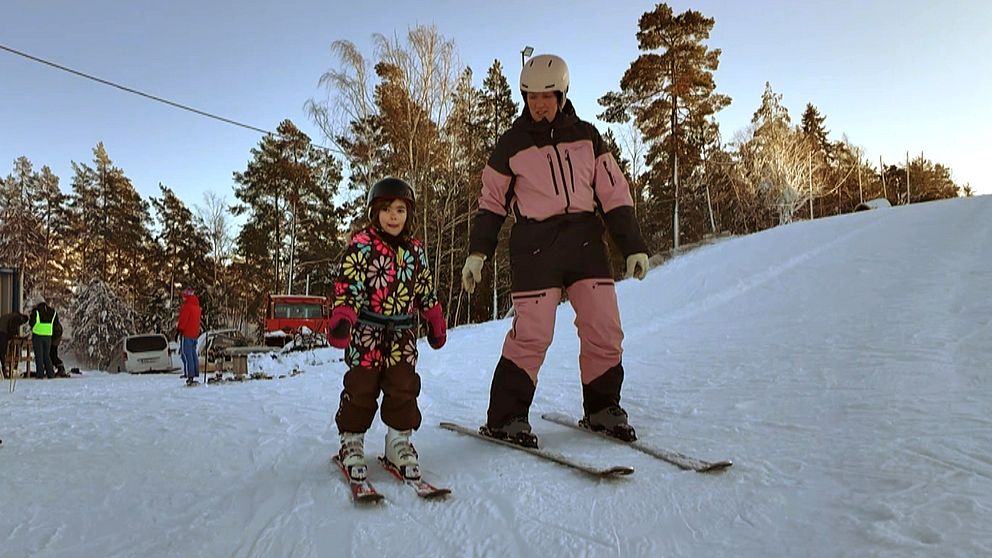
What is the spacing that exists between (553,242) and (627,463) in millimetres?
1257

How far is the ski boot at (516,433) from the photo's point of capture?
289 cm

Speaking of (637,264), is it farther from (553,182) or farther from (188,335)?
(188,335)

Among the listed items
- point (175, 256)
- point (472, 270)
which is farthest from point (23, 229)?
point (472, 270)

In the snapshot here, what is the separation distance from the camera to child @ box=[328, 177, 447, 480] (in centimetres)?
256

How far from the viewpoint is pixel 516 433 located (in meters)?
2.95

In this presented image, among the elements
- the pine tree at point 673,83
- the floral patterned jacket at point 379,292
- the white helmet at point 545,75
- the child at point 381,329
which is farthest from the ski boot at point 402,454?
the pine tree at point 673,83

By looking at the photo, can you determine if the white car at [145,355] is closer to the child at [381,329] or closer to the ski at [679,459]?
the child at [381,329]

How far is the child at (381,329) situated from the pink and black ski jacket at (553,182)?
2.37ft

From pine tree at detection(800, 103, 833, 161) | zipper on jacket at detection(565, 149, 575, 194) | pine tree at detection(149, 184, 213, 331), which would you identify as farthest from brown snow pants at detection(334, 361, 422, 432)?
pine tree at detection(800, 103, 833, 161)

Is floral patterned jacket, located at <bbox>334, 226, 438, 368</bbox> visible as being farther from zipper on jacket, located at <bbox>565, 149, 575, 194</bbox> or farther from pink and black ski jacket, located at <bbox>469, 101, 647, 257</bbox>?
zipper on jacket, located at <bbox>565, 149, 575, 194</bbox>

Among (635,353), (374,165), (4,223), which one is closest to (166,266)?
(4,223)

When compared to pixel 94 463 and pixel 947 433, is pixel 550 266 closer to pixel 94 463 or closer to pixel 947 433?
pixel 947 433

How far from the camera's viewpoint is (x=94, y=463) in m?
3.03

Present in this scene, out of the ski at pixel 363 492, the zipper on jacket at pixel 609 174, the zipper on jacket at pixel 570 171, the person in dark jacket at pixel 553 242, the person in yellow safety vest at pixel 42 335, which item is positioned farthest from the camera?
the person in yellow safety vest at pixel 42 335
